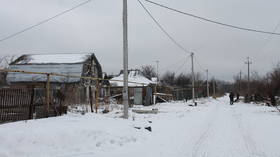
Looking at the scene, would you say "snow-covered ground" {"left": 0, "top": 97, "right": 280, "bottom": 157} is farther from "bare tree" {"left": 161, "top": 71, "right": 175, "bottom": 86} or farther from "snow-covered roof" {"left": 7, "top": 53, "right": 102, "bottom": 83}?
"bare tree" {"left": 161, "top": 71, "right": 175, "bottom": 86}

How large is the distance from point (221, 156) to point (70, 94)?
26.3 ft

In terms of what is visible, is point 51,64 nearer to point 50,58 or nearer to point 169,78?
point 50,58

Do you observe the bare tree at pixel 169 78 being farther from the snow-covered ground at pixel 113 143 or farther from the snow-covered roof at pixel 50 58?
the snow-covered ground at pixel 113 143

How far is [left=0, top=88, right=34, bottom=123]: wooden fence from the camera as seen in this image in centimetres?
808

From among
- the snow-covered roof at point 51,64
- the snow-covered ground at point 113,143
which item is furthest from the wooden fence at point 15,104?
the snow-covered roof at point 51,64

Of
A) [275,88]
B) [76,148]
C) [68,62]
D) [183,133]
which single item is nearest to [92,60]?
[68,62]

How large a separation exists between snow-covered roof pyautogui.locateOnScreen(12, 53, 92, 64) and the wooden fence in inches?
1015

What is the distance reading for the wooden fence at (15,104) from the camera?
26.5 ft

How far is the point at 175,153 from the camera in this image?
21.9 ft

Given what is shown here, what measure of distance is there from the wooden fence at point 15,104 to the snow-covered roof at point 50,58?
25.8 metres

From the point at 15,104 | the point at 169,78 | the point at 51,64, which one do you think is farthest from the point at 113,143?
the point at 169,78

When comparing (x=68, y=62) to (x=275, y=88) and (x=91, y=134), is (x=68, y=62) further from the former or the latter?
(x=91, y=134)

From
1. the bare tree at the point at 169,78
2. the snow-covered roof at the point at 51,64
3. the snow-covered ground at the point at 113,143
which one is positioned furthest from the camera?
the bare tree at the point at 169,78

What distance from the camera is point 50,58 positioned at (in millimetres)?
36812
